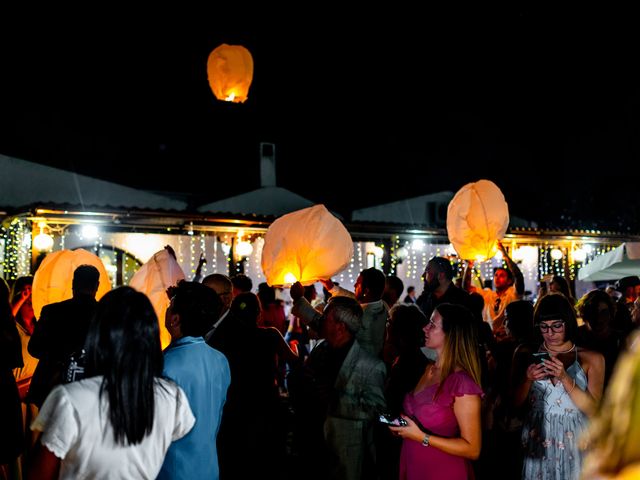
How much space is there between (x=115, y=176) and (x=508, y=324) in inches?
630

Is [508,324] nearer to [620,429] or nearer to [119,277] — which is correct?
[620,429]

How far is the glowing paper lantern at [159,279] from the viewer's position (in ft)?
16.0

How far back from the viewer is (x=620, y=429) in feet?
3.53

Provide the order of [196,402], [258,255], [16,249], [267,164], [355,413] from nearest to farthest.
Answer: [196,402]
[355,413]
[16,249]
[258,255]
[267,164]

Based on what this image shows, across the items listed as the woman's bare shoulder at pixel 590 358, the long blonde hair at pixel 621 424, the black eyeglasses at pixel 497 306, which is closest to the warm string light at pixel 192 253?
the black eyeglasses at pixel 497 306

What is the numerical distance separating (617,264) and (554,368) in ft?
19.2

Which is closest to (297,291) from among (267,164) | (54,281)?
(54,281)

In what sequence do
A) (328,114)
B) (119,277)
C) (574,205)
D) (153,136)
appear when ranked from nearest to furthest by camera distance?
(119,277) → (153,136) → (328,114) → (574,205)

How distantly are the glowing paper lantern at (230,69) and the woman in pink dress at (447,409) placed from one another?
699 cm

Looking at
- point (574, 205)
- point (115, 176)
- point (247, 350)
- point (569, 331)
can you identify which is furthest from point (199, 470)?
point (574, 205)

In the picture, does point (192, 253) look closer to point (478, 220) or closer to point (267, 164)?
point (267, 164)

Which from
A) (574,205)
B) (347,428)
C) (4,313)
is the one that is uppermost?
(574,205)

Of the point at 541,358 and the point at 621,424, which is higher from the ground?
the point at 621,424

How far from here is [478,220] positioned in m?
6.37
